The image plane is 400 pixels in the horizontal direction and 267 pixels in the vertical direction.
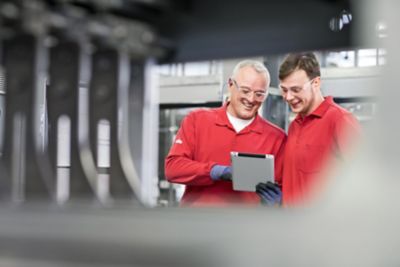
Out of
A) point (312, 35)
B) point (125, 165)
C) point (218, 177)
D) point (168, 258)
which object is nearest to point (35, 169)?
point (125, 165)

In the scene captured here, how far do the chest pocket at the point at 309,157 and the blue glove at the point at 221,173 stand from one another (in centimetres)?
29

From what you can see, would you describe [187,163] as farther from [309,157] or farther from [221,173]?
[309,157]

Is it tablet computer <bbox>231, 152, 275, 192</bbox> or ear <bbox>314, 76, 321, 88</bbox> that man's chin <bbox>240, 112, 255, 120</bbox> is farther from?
ear <bbox>314, 76, 321, 88</bbox>

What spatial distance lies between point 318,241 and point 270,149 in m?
1.88

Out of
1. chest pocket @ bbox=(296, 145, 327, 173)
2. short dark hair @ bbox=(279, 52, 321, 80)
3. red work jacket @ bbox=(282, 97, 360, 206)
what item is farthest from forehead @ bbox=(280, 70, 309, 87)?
chest pocket @ bbox=(296, 145, 327, 173)

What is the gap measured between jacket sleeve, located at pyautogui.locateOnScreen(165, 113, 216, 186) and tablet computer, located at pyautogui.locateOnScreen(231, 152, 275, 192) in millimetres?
135

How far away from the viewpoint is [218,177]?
2383 millimetres

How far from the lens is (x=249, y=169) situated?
7.61ft

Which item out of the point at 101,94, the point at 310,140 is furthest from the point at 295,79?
the point at 101,94

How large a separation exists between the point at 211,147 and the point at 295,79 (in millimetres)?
493

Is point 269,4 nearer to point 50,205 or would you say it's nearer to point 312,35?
point 312,35

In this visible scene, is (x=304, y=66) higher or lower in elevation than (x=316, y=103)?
higher

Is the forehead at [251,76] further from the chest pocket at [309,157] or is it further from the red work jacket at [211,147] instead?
the chest pocket at [309,157]

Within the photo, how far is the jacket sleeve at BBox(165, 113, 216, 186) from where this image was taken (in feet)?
8.01
